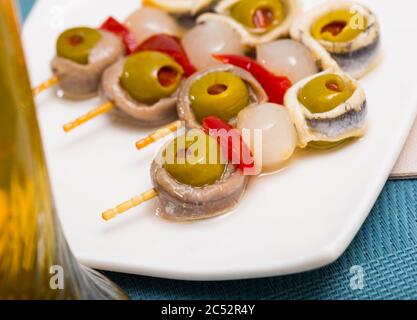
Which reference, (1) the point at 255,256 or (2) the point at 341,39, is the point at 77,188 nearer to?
(1) the point at 255,256

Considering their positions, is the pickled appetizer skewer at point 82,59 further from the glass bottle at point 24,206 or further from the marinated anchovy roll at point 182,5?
the glass bottle at point 24,206

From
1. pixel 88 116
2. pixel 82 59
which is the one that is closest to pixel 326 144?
pixel 88 116

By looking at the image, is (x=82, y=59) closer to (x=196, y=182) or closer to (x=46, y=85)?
(x=46, y=85)

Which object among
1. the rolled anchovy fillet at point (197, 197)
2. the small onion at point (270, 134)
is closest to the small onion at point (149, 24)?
the small onion at point (270, 134)

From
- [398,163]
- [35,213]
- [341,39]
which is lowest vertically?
[398,163]

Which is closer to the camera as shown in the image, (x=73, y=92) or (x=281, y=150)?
(x=281, y=150)

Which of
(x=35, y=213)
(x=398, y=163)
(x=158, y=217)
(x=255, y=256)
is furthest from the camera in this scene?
(x=398, y=163)
